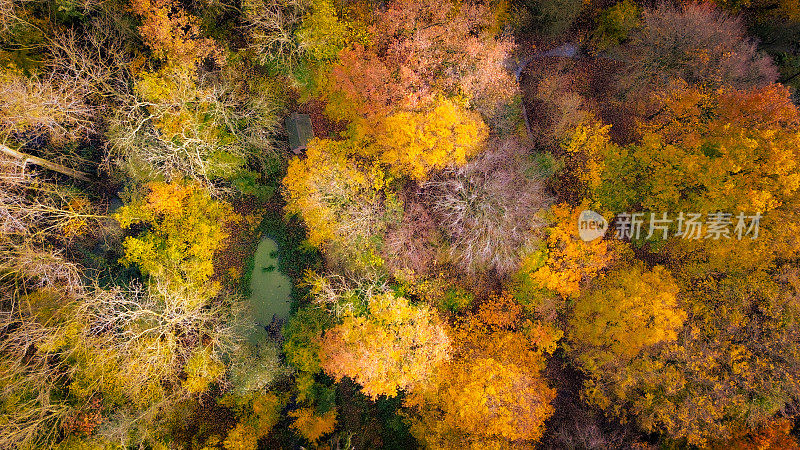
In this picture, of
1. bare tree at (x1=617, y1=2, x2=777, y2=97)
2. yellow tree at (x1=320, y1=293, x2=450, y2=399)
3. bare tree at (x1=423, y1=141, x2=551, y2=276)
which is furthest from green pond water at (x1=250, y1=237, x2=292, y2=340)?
bare tree at (x1=617, y1=2, x2=777, y2=97)

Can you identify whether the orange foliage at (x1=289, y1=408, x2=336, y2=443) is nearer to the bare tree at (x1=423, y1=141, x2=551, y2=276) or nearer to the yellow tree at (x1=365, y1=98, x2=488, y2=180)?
the bare tree at (x1=423, y1=141, x2=551, y2=276)

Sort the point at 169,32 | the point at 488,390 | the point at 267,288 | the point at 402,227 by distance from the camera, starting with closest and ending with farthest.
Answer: the point at 488,390 < the point at 169,32 < the point at 402,227 < the point at 267,288

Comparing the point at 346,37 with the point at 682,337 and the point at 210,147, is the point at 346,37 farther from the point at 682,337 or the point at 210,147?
the point at 682,337

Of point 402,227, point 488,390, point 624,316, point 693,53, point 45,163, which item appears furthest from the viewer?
point 693,53

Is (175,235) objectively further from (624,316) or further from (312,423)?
(624,316)

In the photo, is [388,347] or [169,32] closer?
[388,347]

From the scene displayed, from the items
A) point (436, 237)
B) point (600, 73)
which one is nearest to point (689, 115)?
point (600, 73)

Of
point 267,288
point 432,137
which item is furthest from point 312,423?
point 432,137
